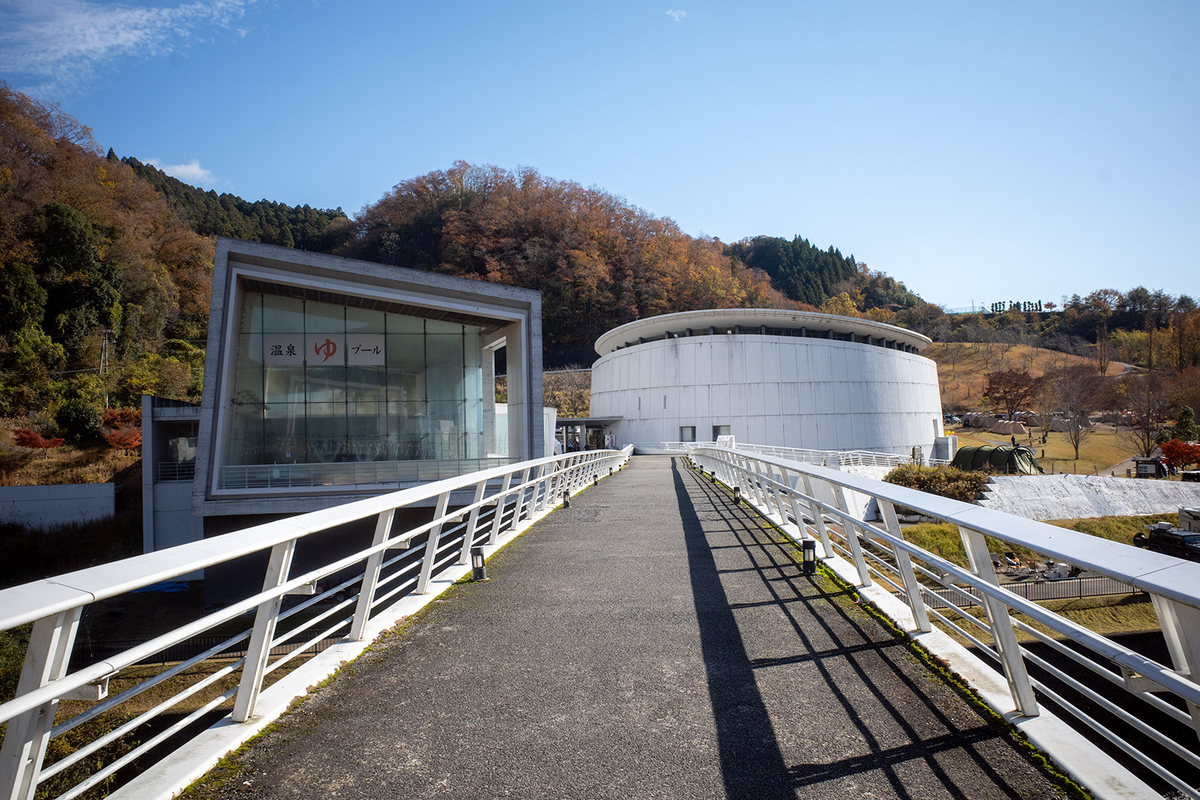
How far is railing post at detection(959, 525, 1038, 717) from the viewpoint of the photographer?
3.04 metres

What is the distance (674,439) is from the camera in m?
Answer: 48.6

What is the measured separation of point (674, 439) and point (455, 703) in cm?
4554

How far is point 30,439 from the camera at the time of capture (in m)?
32.8

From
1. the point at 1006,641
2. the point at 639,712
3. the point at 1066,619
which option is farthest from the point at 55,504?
the point at 1066,619

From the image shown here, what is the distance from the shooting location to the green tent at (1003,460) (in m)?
37.3

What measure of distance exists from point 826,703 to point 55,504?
34115 millimetres

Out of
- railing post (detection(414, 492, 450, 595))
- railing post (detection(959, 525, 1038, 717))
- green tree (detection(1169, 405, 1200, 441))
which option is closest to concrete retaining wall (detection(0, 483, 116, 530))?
railing post (detection(414, 492, 450, 595))

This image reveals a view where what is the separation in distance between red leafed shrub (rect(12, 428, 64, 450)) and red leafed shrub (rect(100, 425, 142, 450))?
92.0 inches

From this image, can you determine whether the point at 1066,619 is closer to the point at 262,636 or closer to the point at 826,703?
the point at 826,703

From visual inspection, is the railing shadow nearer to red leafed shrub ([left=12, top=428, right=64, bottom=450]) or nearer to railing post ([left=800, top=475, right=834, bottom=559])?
railing post ([left=800, top=475, right=834, bottom=559])

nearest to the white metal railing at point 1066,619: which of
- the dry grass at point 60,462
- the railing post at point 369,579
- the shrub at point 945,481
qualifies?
the railing post at point 369,579

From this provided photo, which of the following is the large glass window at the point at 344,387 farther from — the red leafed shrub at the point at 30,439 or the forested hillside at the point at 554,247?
the forested hillside at the point at 554,247

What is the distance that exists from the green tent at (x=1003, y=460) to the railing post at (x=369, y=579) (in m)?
40.8

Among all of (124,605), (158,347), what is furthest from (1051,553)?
(158,347)
